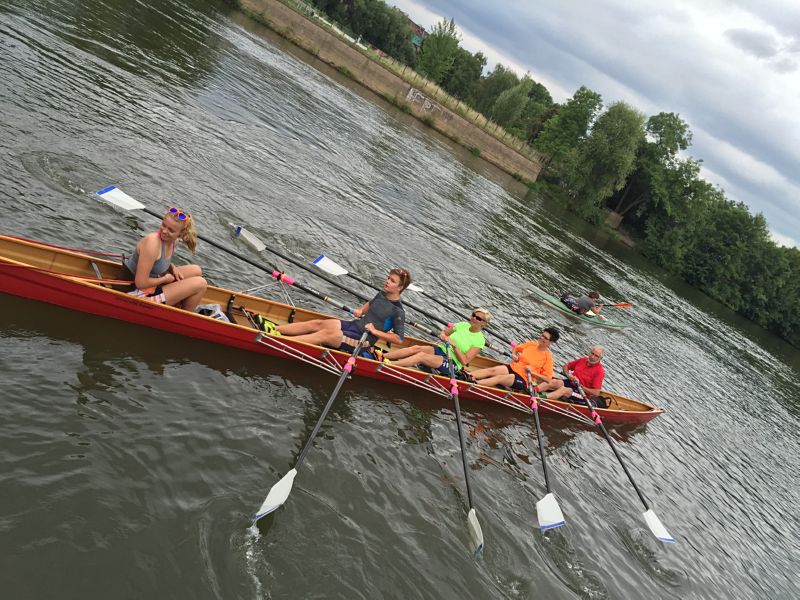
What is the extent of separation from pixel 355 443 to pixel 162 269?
165 inches

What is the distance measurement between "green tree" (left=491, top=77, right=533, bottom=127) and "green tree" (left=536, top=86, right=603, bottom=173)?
23.3ft

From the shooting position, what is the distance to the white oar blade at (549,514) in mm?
8335

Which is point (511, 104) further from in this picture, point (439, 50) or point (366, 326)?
point (366, 326)

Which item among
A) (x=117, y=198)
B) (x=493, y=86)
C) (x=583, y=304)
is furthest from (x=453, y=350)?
(x=493, y=86)

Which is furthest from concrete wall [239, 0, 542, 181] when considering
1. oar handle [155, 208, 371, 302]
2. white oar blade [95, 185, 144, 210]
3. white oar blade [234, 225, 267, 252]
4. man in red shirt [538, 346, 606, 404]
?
white oar blade [95, 185, 144, 210]

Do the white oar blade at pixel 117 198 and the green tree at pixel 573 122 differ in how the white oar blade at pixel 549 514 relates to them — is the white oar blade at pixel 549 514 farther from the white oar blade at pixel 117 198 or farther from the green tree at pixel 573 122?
the green tree at pixel 573 122

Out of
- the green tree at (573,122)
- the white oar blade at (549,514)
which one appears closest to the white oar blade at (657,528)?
the white oar blade at (549,514)

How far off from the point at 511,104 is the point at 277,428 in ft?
238

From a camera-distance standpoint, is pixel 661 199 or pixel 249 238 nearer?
pixel 249 238

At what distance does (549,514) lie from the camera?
27.7ft

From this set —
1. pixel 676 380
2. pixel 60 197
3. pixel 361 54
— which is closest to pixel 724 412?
pixel 676 380

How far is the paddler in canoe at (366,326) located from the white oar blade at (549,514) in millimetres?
3828

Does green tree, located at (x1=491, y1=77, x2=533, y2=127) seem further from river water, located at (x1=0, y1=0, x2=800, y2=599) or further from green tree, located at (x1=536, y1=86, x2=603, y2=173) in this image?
river water, located at (x1=0, y1=0, x2=800, y2=599)

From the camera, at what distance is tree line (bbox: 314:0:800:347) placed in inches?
2370
